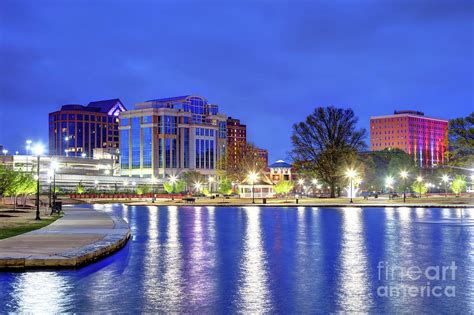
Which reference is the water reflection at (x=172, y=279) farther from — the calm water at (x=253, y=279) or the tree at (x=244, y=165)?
the tree at (x=244, y=165)

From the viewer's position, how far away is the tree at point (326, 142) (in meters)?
92.1

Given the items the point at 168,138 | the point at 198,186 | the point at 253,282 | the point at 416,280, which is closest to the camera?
the point at 253,282

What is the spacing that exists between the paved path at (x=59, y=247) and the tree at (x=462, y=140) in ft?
206

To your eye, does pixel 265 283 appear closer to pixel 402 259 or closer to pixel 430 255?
pixel 402 259

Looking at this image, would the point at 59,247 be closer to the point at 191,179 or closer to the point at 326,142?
the point at 326,142

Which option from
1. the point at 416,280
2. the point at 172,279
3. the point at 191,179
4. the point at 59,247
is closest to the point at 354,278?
the point at 416,280

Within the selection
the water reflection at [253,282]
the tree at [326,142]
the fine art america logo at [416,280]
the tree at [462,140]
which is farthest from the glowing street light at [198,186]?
Result: the fine art america logo at [416,280]

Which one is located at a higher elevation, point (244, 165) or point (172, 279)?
point (244, 165)

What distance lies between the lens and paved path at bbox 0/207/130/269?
1838 centimetres

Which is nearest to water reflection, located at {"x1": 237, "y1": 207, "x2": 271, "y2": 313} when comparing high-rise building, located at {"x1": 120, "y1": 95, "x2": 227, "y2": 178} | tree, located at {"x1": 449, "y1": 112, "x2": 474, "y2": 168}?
tree, located at {"x1": 449, "y1": 112, "x2": 474, "y2": 168}

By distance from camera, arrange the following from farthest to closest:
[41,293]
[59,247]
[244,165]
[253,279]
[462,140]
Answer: [244,165] → [462,140] → [59,247] → [253,279] → [41,293]

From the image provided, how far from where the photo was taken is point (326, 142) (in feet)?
310

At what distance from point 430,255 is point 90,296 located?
13.5m

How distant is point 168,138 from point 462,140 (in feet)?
346
